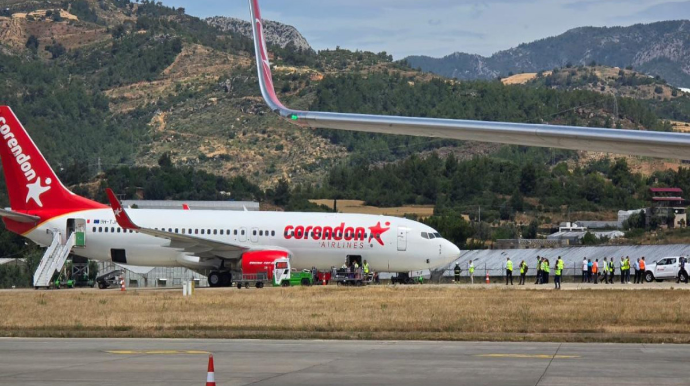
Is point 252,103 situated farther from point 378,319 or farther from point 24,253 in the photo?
point 378,319

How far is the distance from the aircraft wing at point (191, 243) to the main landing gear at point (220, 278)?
89 centimetres

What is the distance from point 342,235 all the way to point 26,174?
557 inches

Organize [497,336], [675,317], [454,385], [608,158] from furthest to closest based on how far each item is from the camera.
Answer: [608,158], [675,317], [497,336], [454,385]

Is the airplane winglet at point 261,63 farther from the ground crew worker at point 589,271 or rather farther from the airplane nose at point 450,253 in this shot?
the ground crew worker at point 589,271

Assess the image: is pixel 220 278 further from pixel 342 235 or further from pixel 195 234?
pixel 342 235

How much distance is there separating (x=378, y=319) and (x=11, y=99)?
176 meters

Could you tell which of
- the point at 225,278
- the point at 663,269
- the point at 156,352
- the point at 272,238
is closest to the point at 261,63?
the point at 156,352

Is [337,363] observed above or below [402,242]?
below

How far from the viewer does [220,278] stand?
4775 cm

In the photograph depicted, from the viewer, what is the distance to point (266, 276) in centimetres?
4541

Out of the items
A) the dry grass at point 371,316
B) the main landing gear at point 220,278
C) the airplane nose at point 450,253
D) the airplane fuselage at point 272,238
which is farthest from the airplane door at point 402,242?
the dry grass at point 371,316

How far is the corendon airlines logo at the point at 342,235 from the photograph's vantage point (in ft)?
154

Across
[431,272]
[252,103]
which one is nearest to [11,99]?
[252,103]

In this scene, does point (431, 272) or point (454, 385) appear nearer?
point (454, 385)
